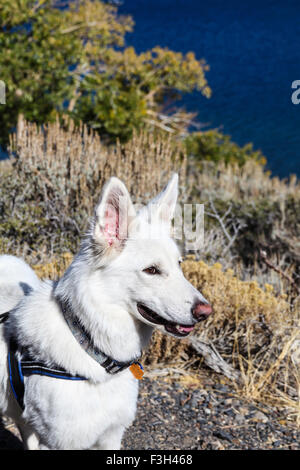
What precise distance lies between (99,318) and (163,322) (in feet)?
0.98

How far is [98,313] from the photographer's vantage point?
207 centimetres

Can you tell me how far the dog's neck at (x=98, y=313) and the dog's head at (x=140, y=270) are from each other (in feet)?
0.16

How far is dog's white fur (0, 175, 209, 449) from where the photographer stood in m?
2.06

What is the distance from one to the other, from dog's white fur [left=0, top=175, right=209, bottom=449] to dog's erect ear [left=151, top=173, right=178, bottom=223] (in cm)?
12

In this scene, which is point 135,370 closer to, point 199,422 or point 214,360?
point 199,422

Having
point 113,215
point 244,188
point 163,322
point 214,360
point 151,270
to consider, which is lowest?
point 214,360

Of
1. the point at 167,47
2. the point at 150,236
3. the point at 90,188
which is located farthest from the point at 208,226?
the point at 167,47

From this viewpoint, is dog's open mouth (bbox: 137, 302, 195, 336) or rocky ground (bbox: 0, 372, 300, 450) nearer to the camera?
dog's open mouth (bbox: 137, 302, 195, 336)

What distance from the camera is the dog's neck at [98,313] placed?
6.77ft

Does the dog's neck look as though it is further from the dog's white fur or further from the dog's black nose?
the dog's black nose
